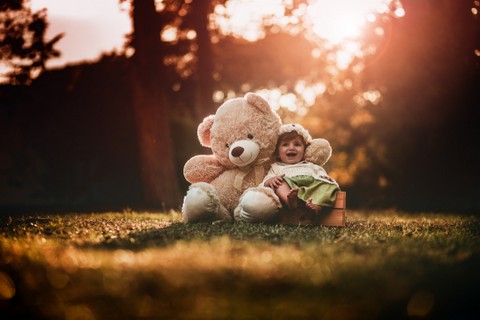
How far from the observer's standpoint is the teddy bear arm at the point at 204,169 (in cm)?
500

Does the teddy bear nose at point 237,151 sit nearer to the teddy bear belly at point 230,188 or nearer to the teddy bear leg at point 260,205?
the teddy bear belly at point 230,188

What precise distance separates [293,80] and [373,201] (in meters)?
7.53

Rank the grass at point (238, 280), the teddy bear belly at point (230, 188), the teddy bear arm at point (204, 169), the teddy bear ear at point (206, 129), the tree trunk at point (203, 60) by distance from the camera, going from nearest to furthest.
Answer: the grass at point (238, 280), the teddy bear belly at point (230, 188), the teddy bear arm at point (204, 169), the teddy bear ear at point (206, 129), the tree trunk at point (203, 60)

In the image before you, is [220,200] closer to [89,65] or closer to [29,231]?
[29,231]

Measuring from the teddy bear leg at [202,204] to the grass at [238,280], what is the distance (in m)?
1.24

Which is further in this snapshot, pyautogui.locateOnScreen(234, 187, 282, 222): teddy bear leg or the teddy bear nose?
the teddy bear nose

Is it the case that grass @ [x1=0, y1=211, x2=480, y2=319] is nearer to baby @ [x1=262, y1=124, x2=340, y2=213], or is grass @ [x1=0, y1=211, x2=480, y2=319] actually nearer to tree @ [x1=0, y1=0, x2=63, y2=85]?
baby @ [x1=262, y1=124, x2=340, y2=213]

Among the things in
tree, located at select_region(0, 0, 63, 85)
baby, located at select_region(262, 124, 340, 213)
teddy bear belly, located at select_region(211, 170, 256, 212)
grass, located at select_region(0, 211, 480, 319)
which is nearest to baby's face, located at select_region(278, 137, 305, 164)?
baby, located at select_region(262, 124, 340, 213)

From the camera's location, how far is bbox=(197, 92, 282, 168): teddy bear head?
4.64 metres

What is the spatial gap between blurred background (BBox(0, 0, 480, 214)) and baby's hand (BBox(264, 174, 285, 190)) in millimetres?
3655

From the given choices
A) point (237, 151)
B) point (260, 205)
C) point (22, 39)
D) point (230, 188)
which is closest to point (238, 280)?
point (260, 205)

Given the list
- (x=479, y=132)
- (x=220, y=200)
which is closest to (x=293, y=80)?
(x=479, y=132)

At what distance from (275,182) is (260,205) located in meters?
0.33

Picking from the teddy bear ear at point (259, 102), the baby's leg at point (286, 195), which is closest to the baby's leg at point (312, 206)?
the baby's leg at point (286, 195)
